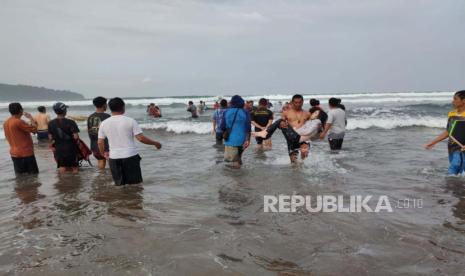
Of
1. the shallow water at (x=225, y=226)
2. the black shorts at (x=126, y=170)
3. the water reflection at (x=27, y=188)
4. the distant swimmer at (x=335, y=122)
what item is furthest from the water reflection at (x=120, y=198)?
the distant swimmer at (x=335, y=122)

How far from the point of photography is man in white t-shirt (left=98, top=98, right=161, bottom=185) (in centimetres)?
527

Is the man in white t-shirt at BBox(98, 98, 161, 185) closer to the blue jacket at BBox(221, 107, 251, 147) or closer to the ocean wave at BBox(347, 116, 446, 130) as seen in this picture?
the blue jacket at BBox(221, 107, 251, 147)

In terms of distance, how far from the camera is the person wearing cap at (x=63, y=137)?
6797 mm

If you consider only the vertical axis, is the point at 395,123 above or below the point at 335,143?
below

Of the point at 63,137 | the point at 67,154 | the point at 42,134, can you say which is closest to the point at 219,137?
the point at 67,154

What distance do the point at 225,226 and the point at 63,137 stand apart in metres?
4.17

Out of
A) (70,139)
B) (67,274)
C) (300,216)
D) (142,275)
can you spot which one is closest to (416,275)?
(300,216)

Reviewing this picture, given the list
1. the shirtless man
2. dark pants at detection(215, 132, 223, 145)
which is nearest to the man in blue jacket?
the shirtless man

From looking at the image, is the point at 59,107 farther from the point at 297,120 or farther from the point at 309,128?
the point at 309,128

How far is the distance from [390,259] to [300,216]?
4.77ft

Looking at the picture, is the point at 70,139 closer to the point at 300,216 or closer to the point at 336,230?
the point at 300,216

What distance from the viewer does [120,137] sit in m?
5.31

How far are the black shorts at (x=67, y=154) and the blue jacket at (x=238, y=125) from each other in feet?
9.81

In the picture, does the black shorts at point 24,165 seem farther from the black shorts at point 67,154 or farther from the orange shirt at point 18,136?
the black shorts at point 67,154
